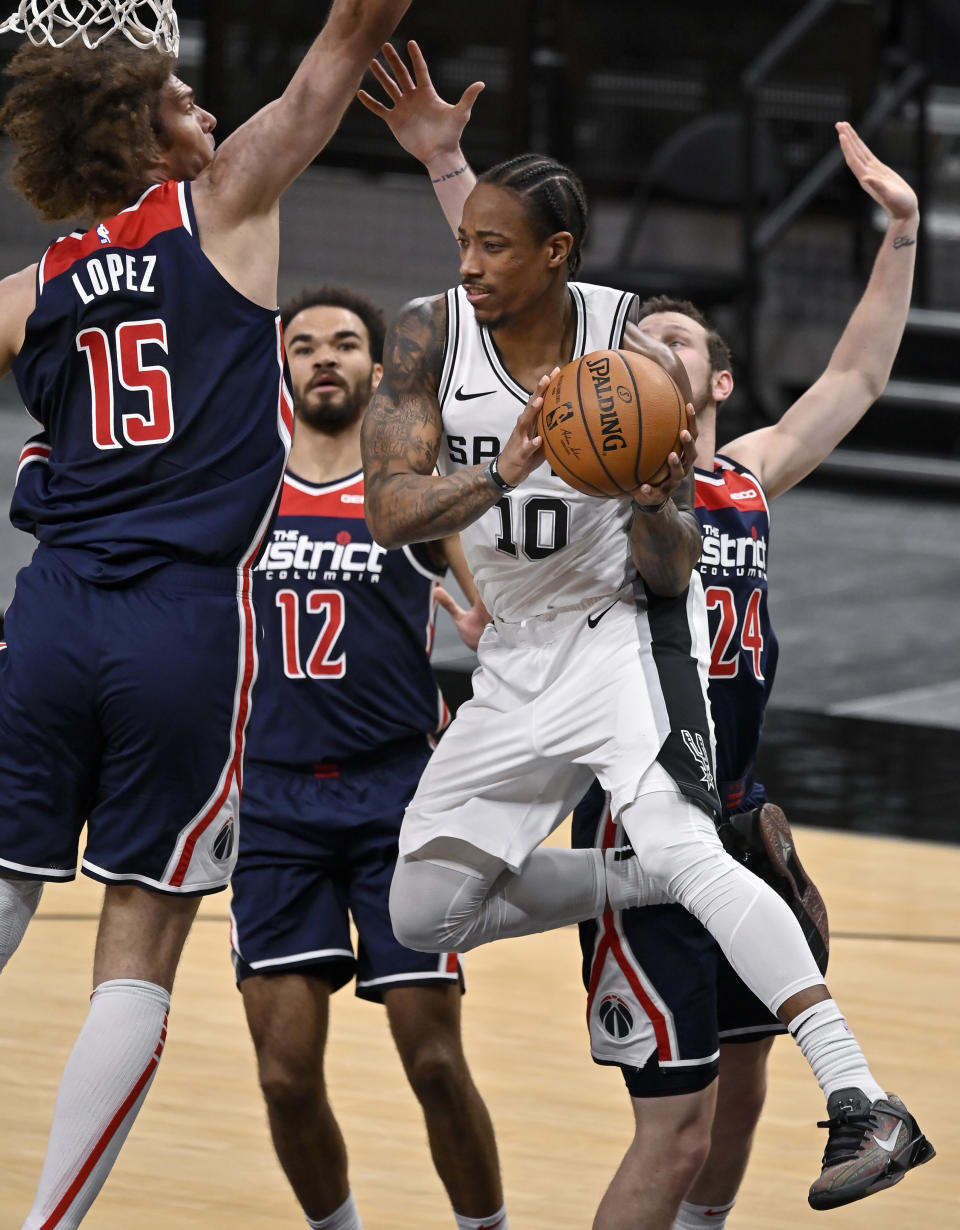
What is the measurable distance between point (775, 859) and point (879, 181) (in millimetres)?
1479

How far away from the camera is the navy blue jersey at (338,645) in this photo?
452 cm

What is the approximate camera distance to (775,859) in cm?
399

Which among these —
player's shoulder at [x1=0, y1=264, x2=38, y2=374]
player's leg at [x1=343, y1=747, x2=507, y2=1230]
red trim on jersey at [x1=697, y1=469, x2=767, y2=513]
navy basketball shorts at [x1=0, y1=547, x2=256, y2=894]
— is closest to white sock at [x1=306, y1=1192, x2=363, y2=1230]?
player's leg at [x1=343, y1=747, x2=507, y2=1230]

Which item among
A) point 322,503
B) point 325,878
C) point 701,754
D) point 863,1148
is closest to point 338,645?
point 322,503

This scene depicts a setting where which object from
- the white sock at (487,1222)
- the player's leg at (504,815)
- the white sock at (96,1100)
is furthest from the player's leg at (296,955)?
the white sock at (96,1100)

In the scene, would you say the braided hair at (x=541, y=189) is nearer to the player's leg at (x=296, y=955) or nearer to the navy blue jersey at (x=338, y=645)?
the navy blue jersey at (x=338, y=645)

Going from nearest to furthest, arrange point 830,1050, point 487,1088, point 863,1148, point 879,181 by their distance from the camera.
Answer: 1. point 863,1148
2. point 830,1050
3. point 879,181
4. point 487,1088

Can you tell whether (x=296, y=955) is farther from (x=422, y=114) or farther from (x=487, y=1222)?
(x=422, y=114)

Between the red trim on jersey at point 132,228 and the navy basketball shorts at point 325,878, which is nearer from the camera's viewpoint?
the red trim on jersey at point 132,228

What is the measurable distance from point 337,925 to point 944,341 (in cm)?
1127

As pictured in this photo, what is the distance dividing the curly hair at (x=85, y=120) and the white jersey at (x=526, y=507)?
628 millimetres

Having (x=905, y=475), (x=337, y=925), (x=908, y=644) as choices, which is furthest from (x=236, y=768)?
(x=905, y=475)

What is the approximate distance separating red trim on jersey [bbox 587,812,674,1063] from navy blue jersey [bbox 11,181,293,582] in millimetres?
926

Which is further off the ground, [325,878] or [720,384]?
[720,384]
